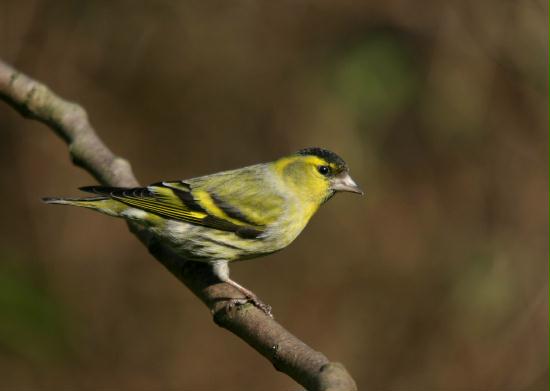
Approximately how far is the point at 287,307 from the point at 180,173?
6.76 feet

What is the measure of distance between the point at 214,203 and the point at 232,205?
A: 11 cm

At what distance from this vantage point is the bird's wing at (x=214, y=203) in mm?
4117

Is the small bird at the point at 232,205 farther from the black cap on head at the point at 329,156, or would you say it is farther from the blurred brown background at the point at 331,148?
the blurred brown background at the point at 331,148

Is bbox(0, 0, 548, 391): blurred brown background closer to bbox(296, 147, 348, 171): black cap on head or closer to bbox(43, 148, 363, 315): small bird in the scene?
bbox(296, 147, 348, 171): black cap on head

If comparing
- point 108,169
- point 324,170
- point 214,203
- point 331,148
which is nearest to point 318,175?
point 324,170

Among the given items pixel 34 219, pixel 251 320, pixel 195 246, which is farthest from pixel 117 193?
pixel 34 219

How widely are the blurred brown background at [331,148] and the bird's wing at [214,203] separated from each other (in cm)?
323

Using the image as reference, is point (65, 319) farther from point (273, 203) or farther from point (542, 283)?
point (542, 283)

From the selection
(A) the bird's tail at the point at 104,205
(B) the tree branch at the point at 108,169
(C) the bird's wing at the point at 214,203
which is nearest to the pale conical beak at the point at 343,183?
(C) the bird's wing at the point at 214,203

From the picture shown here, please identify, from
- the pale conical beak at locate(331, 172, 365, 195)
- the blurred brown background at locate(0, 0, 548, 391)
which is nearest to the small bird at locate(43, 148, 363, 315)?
the pale conical beak at locate(331, 172, 365, 195)

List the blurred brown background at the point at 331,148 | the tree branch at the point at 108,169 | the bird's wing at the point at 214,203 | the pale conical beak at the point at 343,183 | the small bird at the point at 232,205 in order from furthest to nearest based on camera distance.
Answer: the blurred brown background at the point at 331,148, the pale conical beak at the point at 343,183, the bird's wing at the point at 214,203, the small bird at the point at 232,205, the tree branch at the point at 108,169

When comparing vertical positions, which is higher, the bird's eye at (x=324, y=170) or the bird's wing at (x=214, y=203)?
the bird's eye at (x=324, y=170)

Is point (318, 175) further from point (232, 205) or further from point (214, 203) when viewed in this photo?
point (214, 203)

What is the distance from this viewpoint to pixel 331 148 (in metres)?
7.85
